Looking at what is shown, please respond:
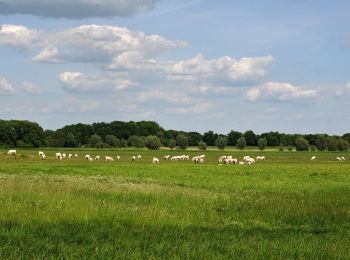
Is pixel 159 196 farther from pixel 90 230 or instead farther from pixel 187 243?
pixel 187 243

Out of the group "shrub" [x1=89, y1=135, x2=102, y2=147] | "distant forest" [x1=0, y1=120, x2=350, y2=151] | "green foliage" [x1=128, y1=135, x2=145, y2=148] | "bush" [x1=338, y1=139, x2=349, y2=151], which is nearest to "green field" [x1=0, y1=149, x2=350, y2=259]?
"distant forest" [x1=0, y1=120, x2=350, y2=151]

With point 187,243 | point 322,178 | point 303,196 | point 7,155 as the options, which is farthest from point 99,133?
point 187,243

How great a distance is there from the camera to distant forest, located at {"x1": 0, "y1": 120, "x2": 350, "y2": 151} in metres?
149

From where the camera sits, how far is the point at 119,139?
183 m

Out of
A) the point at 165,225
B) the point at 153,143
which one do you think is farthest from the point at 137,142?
the point at 165,225

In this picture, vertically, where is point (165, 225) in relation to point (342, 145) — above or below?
below

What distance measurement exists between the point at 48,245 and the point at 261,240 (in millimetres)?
Answer: 5163

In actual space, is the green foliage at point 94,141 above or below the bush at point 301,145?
above

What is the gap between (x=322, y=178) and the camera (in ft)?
132

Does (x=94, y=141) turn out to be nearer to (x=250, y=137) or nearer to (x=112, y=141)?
(x=112, y=141)

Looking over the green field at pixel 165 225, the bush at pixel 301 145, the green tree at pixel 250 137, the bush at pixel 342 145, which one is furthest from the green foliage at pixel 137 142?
the green field at pixel 165 225

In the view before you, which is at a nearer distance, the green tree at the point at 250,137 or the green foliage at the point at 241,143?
the green foliage at the point at 241,143

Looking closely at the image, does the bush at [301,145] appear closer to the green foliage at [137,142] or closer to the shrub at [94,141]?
the green foliage at [137,142]

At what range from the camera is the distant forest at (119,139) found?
14862 cm
